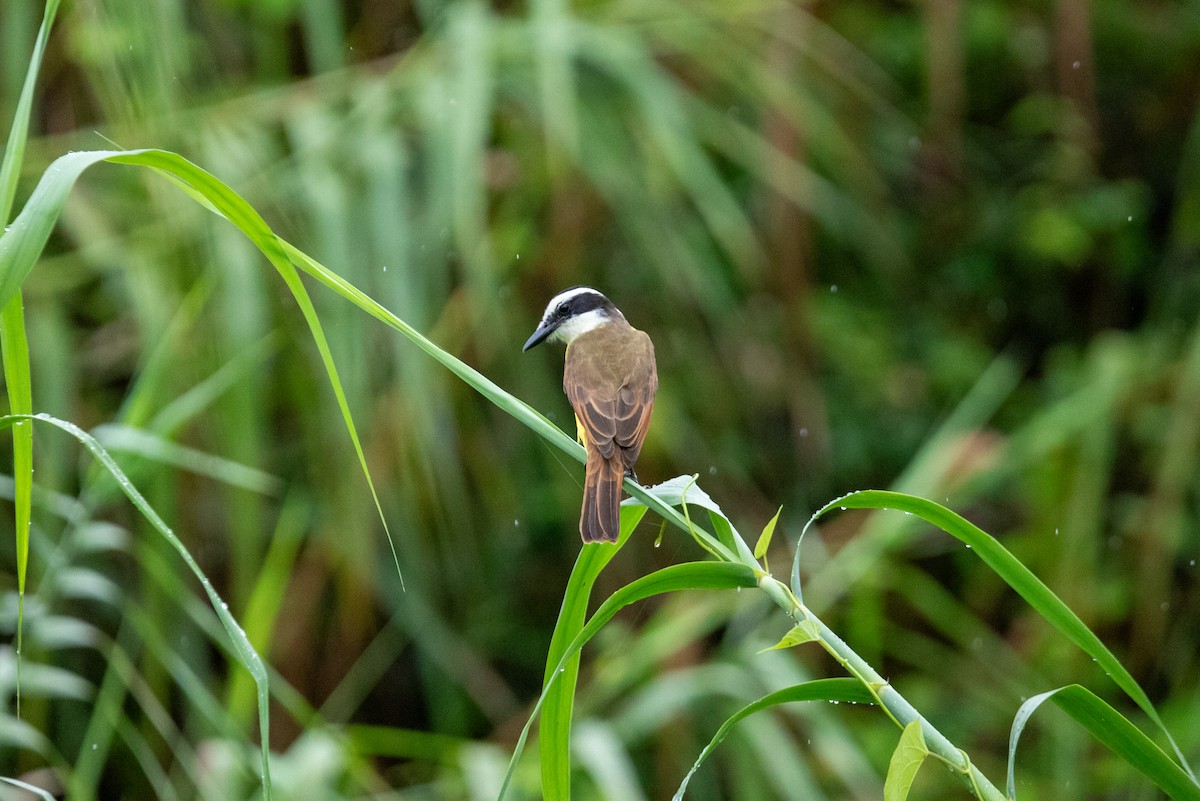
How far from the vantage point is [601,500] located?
5.43ft

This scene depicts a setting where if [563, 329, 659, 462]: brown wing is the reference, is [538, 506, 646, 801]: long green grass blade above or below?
above

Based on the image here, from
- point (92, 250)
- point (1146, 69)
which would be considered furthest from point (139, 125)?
point (1146, 69)

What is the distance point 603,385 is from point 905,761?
1106 mm

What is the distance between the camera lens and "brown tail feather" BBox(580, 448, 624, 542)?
1.48 metres

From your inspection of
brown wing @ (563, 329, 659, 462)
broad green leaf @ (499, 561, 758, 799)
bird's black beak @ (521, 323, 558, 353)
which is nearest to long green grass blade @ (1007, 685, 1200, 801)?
broad green leaf @ (499, 561, 758, 799)

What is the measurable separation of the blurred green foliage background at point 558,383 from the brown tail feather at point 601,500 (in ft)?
0.39

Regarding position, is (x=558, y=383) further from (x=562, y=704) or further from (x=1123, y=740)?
(x=1123, y=740)

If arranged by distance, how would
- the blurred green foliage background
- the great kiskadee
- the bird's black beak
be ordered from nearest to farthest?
the great kiskadee < the bird's black beak < the blurred green foliage background

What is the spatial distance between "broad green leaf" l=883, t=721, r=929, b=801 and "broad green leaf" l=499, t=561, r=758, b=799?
0.17 meters

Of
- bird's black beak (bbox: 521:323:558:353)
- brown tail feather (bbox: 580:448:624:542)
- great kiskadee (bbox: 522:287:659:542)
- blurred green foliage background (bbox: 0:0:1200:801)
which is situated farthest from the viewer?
blurred green foliage background (bbox: 0:0:1200:801)

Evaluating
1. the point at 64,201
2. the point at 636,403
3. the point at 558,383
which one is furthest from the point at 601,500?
the point at 558,383

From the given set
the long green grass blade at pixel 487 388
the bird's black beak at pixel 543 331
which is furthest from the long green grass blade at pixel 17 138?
the bird's black beak at pixel 543 331

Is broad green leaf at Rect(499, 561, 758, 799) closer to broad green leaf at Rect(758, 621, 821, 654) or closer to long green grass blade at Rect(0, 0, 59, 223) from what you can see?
broad green leaf at Rect(758, 621, 821, 654)

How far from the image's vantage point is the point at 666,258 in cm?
339
